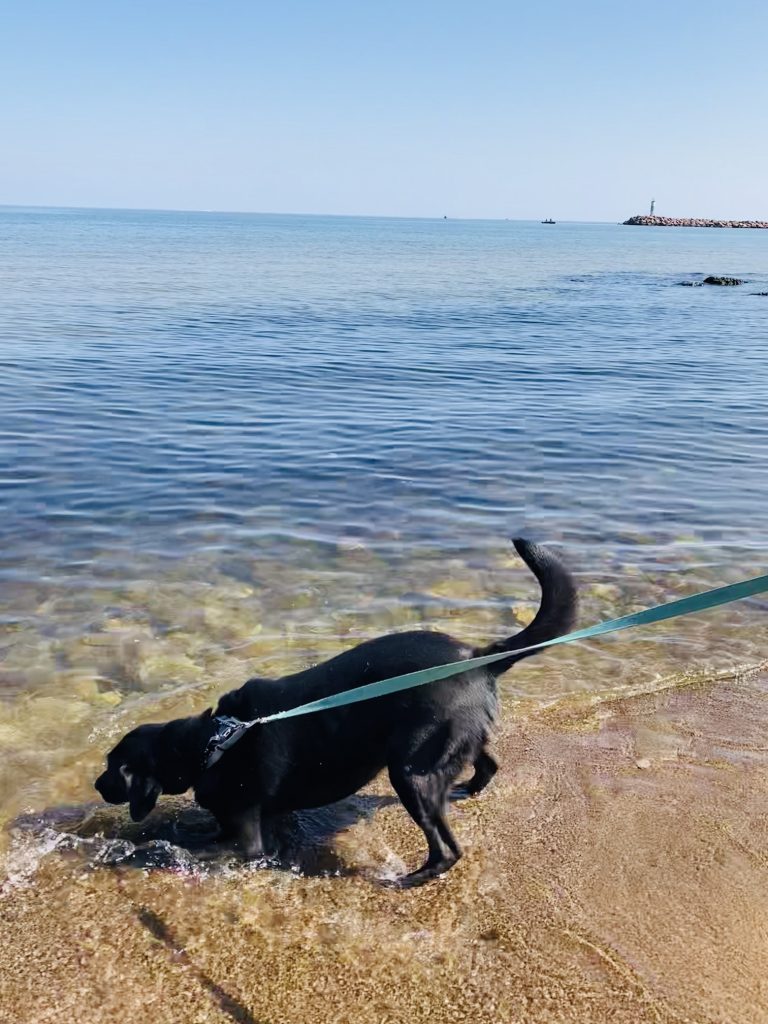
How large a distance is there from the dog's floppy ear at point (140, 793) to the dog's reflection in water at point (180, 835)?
13 cm

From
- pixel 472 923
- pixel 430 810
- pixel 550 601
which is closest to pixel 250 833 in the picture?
pixel 430 810

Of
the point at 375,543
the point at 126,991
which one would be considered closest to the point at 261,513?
the point at 375,543

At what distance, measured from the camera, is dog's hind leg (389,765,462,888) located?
12.1 feet

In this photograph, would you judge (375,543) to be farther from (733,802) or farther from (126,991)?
(126,991)

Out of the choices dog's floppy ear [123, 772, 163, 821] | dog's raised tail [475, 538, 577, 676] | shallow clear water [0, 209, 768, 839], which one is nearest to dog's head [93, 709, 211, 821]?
dog's floppy ear [123, 772, 163, 821]

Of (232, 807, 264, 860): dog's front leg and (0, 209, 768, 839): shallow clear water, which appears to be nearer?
(232, 807, 264, 860): dog's front leg

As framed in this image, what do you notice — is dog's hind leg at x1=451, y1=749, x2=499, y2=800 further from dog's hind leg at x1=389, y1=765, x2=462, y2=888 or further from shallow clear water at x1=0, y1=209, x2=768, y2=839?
shallow clear water at x1=0, y1=209, x2=768, y2=839

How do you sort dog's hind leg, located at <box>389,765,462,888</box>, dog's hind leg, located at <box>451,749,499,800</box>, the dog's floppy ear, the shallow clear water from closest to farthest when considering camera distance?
dog's hind leg, located at <box>389,765,462,888</box> → the dog's floppy ear → dog's hind leg, located at <box>451,749,499,800</box> → the shallow clear water

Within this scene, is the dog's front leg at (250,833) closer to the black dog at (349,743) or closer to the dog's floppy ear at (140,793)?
the black dog at (349,743)

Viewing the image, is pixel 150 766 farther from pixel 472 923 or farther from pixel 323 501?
pixel 323 501

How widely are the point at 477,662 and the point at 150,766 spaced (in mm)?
1618

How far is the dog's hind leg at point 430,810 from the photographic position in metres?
3.70

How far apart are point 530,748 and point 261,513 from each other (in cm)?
482

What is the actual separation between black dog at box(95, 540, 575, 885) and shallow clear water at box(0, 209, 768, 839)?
1.98 feet
